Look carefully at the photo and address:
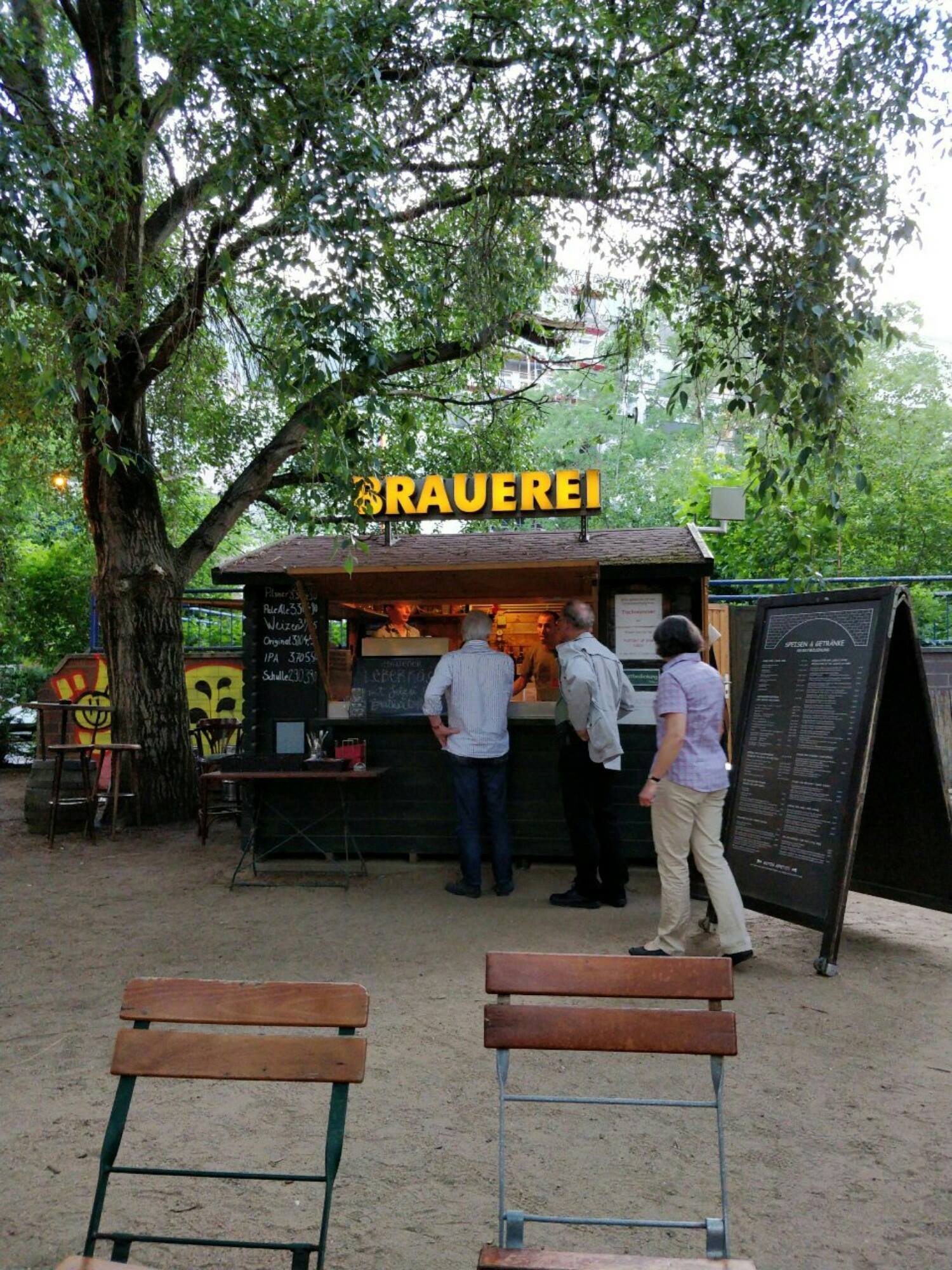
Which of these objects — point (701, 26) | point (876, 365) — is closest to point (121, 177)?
point (701, 26)

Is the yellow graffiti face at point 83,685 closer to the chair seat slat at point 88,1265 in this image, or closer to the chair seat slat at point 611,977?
the chair seat slat at point 611,977

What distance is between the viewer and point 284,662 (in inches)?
359

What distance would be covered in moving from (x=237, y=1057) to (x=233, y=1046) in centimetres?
3

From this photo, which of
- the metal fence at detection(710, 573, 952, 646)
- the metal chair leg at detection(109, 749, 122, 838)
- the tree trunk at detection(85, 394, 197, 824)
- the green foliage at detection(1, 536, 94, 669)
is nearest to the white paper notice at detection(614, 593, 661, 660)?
the metal fence at detection(710, 573, 952, 646)

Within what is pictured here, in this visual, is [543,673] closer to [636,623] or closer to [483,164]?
[636,623]

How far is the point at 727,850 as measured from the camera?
6.43 meters

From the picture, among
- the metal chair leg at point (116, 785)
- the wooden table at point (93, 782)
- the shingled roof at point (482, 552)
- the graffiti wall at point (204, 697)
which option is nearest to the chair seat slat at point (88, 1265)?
the shingled roof at point (482, 552)

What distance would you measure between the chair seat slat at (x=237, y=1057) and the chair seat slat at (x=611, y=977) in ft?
1.38

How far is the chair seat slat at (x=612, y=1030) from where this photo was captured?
8.57ft

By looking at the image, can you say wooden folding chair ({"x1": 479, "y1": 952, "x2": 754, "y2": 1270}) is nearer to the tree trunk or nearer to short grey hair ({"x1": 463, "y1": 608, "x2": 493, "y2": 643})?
short grey hair ({"x1": 463, "y1": 608, "x2": 493, "y2": 643})

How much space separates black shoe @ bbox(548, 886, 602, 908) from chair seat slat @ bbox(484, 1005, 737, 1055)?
184 inches

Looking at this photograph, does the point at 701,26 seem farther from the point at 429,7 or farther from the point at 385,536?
the point at 385,536

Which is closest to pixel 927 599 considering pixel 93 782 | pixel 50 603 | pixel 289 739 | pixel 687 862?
pixel 289 739

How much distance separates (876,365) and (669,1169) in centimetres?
2177
